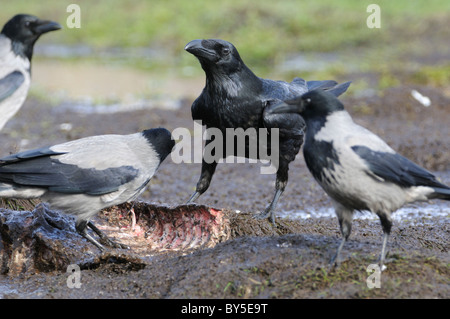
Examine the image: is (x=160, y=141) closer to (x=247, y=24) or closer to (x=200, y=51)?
(x=200, y=51)

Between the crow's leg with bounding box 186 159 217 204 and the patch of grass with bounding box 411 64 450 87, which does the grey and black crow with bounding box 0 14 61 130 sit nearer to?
the crow's leg with bounding box 186 159 217 204

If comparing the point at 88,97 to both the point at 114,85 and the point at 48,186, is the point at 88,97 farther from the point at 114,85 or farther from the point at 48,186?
the point at 48,186

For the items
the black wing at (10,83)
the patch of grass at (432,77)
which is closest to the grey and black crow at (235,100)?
the black wing at (10,83)

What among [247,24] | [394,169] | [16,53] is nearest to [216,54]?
[16,53]

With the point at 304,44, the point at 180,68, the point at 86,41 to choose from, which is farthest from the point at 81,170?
the point at 86,41

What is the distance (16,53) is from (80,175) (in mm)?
1259

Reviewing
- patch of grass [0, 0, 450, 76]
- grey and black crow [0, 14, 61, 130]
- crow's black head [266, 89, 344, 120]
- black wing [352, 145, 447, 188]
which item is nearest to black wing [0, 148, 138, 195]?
grey and black crow [0, 14, 61, 130]

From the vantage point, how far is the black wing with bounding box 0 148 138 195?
4.91 meters

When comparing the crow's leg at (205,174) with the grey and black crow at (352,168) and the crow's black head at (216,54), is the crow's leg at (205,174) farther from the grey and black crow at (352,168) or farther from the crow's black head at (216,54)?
the grey and black crow at (352,168)

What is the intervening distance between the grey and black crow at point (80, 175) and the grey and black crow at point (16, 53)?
0.57 metres

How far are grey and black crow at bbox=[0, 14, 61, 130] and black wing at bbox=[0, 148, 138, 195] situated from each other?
0.53 m

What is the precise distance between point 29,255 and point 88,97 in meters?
9.25

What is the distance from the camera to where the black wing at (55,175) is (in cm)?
491

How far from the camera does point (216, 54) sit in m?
5.55
